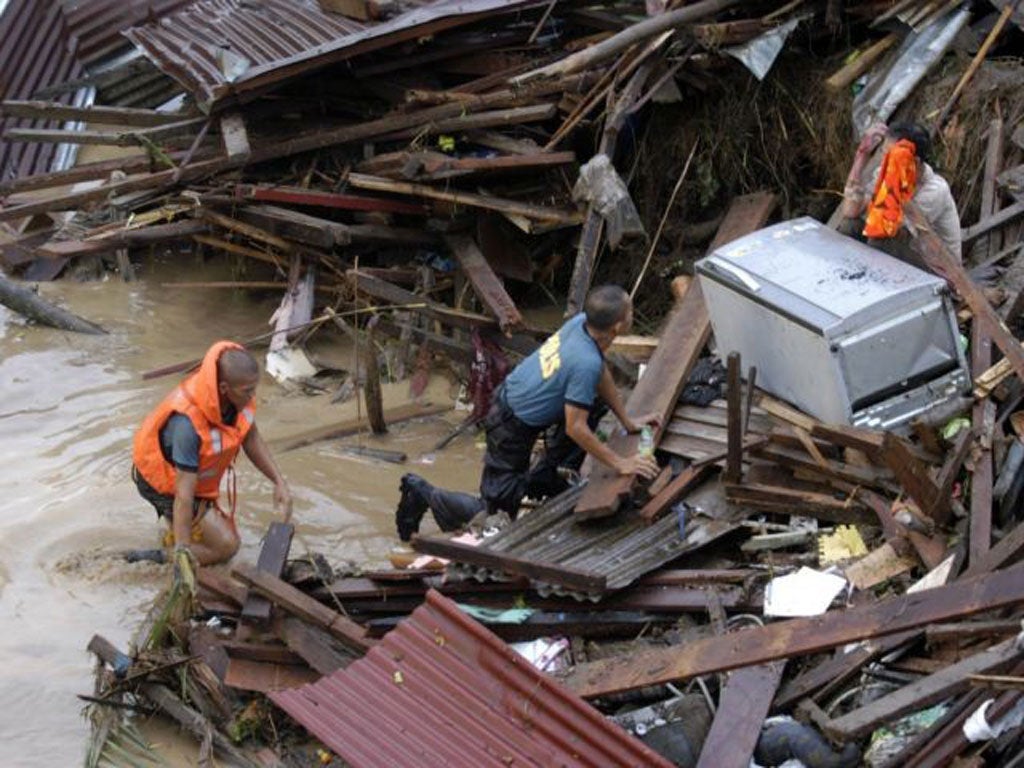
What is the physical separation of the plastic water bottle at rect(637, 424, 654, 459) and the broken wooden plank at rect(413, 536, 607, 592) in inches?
48.1

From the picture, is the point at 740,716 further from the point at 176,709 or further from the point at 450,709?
the point at 176,709

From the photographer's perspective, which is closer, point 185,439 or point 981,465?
point 981,465

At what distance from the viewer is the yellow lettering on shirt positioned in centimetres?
757

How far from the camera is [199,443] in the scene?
7574mm

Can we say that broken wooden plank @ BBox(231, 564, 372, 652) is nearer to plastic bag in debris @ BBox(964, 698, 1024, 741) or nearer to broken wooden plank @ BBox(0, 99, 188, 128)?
plastic bag in debris @ BBox(964, 698, 1024, 741)

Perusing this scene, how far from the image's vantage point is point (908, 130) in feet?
25.6

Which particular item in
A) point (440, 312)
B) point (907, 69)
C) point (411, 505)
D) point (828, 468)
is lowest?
point (411, 505)

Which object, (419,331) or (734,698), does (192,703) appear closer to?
(734,698)

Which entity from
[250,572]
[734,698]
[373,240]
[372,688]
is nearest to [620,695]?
[734,698]

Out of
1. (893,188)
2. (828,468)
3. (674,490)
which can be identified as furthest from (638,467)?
(893,188)

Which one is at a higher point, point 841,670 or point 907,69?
point 907,69

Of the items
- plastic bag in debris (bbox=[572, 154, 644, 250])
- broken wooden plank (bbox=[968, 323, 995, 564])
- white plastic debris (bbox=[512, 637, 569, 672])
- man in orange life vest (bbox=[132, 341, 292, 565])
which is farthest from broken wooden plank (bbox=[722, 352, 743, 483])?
plastic bag in debris (bbox=[572, 154, 644, 250])

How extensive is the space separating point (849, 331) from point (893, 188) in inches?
51.2

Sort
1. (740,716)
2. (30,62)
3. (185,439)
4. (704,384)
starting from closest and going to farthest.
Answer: (740,716) < (185,439) < (704,384) < (30,62)
